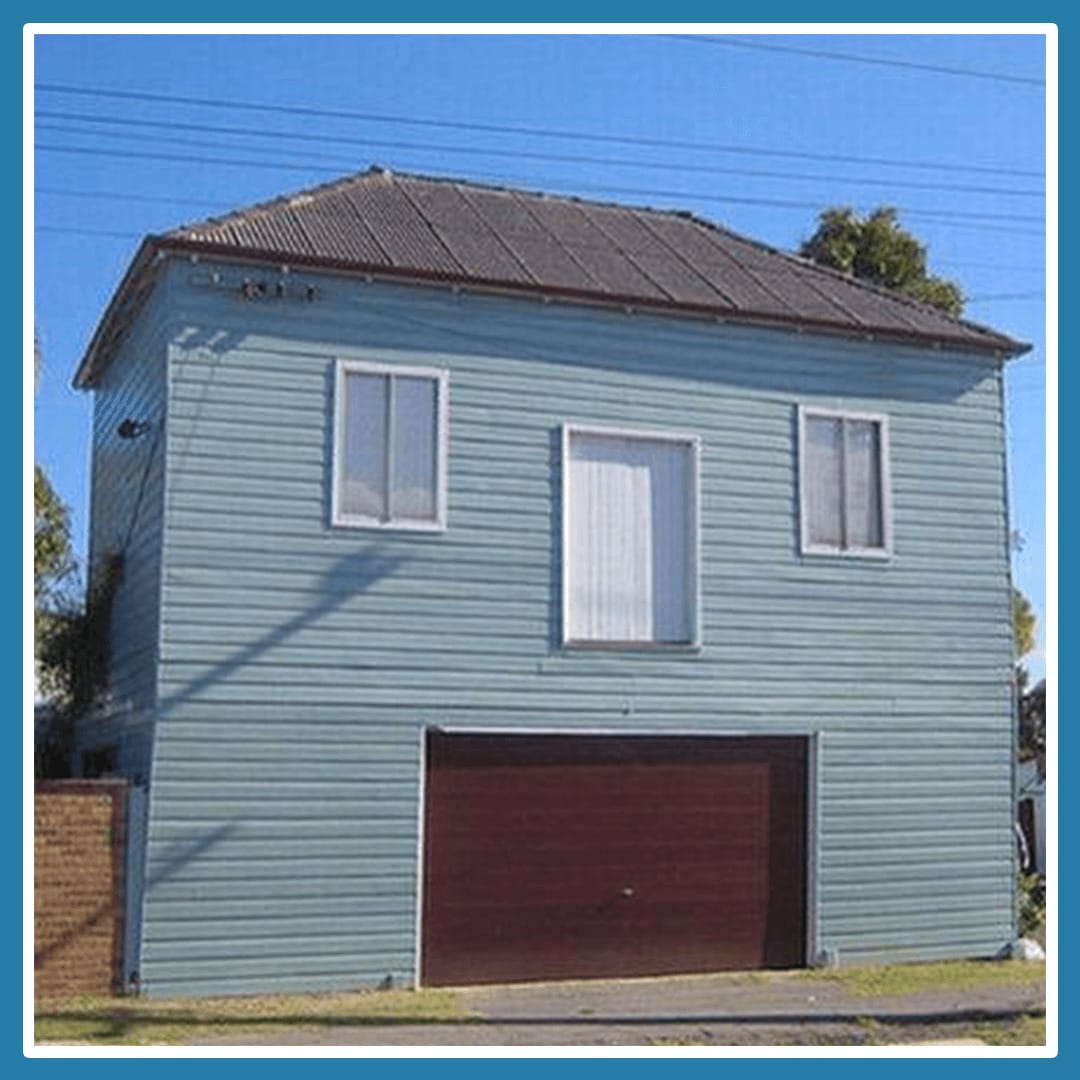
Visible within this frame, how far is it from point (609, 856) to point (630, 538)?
10.1ft

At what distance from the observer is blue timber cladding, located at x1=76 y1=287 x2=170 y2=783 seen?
626 inches

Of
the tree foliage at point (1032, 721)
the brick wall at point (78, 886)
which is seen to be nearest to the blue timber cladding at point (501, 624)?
the brick wall at point (78, 886)

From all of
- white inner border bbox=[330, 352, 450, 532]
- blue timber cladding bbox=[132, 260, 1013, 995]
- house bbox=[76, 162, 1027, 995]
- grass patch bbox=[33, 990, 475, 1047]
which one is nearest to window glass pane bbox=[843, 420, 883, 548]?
house bbox=[76, 162, 1027, 995]

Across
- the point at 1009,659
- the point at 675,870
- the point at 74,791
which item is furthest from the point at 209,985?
the point at 1009,659

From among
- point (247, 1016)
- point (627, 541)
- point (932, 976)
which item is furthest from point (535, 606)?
point (932, 976)

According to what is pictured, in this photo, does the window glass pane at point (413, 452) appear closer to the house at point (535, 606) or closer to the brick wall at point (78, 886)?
the house at point (535, 606)

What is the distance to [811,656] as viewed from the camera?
1777 cm

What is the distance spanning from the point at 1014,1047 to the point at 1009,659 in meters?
6.08

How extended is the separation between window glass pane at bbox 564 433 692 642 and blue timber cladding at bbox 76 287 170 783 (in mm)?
3907

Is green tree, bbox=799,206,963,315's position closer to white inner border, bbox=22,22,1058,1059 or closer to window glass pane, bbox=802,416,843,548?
window glass pane, bbox=802,416,843,548

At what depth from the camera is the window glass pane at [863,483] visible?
18.2 m

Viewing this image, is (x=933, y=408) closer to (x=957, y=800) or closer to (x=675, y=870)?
(x=957, y=800)
